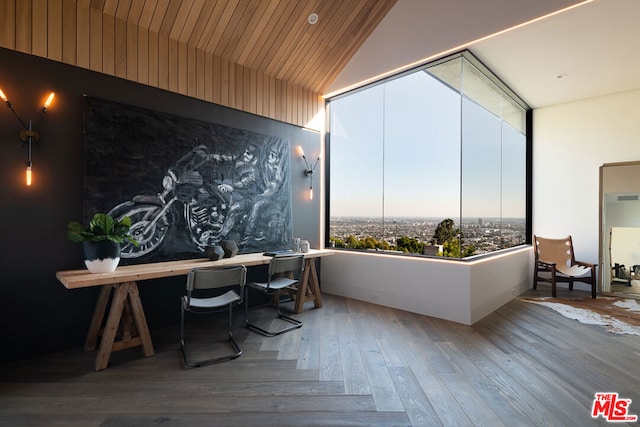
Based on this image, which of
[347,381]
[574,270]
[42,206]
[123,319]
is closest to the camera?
[347,381]

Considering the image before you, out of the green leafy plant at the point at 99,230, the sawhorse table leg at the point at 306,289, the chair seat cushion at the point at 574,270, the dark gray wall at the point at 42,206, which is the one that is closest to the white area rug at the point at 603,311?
the chair seat cushion at the point at 574,270

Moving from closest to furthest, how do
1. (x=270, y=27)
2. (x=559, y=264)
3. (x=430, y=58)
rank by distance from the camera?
(x=270, y=27) < (x=430, y=58) < (x=559, y=264)

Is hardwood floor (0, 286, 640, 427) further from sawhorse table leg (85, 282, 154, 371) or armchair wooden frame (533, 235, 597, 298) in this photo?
armchair wooden frame (533, 235, 597, 298)

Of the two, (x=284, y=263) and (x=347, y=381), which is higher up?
(x=284, y=263)

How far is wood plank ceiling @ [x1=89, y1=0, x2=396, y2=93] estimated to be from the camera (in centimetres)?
306

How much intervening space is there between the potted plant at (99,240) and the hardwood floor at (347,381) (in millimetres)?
840

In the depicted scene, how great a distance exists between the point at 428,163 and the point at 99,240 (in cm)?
384

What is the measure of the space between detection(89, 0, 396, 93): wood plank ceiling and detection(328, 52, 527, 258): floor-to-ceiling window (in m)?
0.81

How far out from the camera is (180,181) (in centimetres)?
337

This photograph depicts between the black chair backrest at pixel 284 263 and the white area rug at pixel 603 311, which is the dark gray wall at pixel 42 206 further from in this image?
the white area rug at pixel 603 311

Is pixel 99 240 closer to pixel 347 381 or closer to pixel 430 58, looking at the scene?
pixel 347 381

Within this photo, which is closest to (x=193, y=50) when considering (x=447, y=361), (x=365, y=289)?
(x=365, y=289)

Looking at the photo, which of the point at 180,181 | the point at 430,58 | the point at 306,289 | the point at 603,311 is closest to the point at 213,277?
the point at 180,181

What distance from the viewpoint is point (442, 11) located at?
3.36 m
